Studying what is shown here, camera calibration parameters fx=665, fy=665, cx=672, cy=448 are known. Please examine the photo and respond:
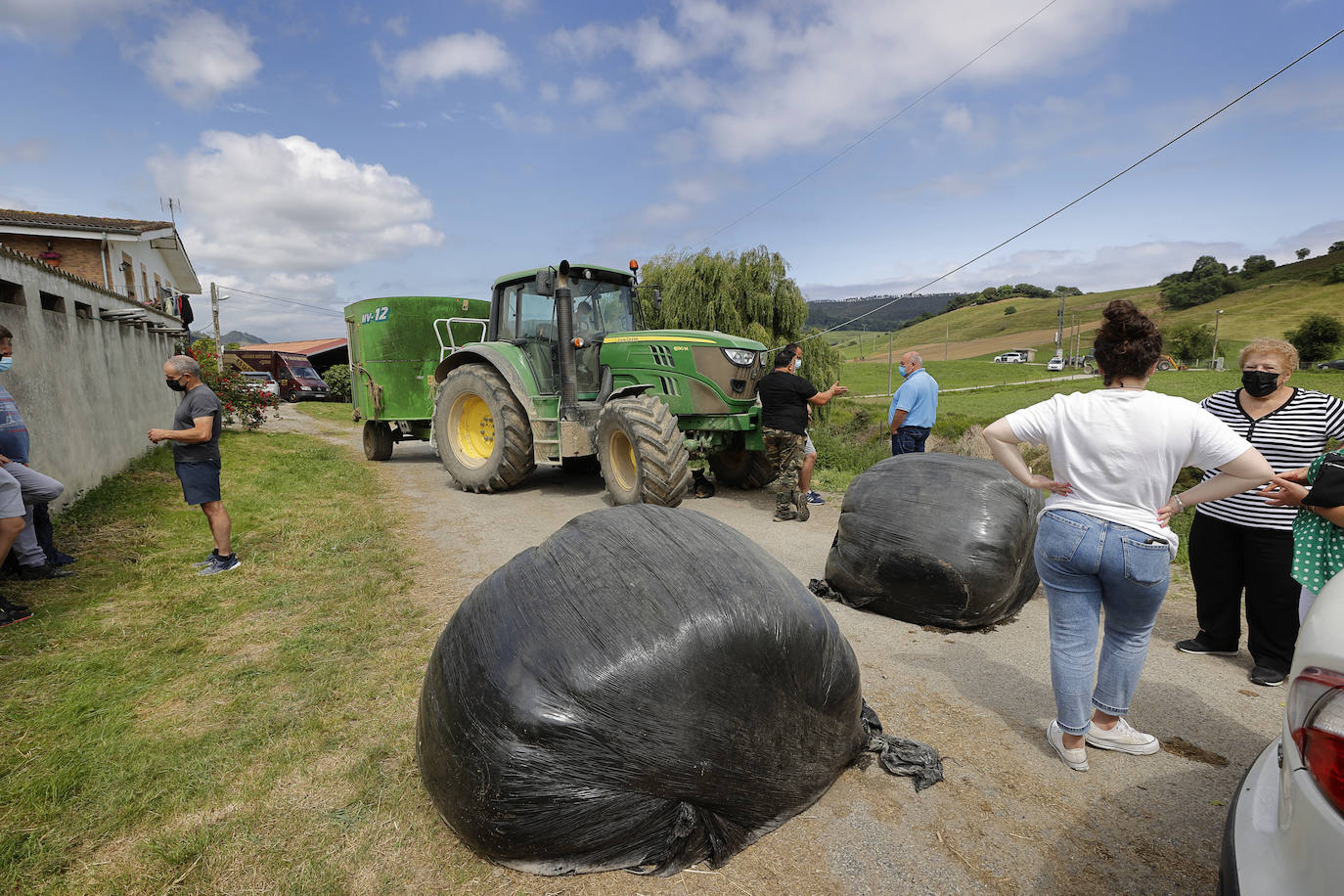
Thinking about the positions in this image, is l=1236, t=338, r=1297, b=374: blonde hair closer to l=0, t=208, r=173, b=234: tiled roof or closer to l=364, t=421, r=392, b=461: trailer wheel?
l=364, t=421, r=392, b=461: trailer wheel

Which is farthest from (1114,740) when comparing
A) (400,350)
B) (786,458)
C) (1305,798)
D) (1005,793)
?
(400,350)

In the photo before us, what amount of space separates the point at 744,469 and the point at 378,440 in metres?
6.56

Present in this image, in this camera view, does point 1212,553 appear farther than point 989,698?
Yes

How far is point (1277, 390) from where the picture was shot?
330 centimetres

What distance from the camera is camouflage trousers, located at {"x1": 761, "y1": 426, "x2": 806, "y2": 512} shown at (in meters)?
6.36

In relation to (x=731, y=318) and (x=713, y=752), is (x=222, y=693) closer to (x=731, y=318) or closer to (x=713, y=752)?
(x=713, y=752)

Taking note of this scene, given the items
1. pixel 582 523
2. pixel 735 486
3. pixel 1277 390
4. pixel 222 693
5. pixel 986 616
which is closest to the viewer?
pixel 582 523

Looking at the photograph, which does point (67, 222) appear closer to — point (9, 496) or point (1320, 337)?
point (9, 496)

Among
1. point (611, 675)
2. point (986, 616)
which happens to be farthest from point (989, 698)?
A: point (611, 675)

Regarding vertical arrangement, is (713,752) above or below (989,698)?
above

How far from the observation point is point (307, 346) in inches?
1420

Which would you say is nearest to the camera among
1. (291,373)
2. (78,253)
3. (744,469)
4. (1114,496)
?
(1114,496)

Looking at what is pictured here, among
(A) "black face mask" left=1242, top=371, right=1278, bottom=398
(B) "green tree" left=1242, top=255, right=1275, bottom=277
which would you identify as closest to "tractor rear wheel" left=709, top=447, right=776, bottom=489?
(A) "black face mask" left=1242, top=371, right=1278, bottom=398

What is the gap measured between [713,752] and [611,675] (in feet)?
1.20
